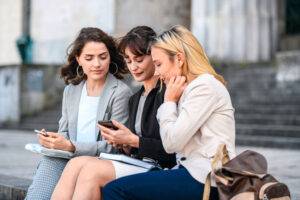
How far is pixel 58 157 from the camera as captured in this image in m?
4.16

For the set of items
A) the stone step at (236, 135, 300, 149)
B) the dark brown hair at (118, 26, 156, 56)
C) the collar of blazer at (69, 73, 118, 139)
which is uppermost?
the dark brown hair at (118, 26, 156, 56)

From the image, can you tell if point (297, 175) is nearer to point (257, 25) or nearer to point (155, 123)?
point (155, 123)

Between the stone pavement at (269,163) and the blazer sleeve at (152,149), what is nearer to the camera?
the blazer sleeve at (152,149)

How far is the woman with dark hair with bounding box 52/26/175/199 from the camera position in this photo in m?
3.60

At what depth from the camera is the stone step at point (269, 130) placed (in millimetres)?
9789

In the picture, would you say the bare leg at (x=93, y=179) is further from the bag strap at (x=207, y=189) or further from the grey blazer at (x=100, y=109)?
the bag strap at (x=207, y=189)

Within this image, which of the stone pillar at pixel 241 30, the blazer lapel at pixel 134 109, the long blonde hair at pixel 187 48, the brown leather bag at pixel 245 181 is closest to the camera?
the brown leather bag at pixel 245 181

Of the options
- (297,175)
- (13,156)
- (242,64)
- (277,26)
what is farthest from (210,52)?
(297,175)

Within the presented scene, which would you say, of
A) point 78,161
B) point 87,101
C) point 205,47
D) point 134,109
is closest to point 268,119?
point 205,47

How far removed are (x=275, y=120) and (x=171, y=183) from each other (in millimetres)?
7435

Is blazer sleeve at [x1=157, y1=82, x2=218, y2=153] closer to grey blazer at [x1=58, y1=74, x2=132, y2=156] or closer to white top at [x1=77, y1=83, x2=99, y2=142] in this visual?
grey blazer at [x1=58, y1=74, x2=132, y2=156]

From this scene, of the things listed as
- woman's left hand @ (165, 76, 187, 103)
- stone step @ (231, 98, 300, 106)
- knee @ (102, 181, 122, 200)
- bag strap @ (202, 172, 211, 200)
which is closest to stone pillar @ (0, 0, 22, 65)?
stone step @ (231, 98, 300, 106)

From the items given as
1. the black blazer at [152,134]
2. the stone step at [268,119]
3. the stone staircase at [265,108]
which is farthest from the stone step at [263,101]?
the black blazer at [152,134]

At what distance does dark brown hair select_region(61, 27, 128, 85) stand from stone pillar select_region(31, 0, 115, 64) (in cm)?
1356
